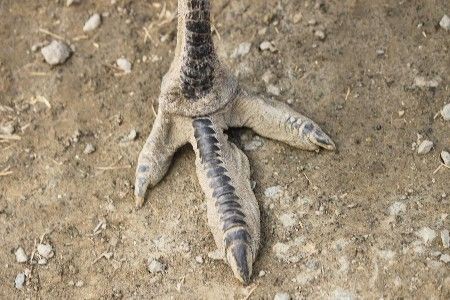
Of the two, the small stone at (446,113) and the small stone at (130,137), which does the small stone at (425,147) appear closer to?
the small stone at (446,113)

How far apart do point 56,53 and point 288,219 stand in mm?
1838

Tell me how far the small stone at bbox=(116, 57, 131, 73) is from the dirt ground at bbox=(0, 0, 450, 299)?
1.4 inches

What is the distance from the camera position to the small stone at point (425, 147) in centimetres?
414

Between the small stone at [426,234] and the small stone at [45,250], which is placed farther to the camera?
the small stone at [45,250]

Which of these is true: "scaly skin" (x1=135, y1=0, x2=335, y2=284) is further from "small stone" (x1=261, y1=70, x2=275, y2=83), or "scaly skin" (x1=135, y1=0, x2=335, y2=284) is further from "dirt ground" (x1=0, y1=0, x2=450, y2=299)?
"small stone" (x1=261, y1=70, x2=275, y2=83)

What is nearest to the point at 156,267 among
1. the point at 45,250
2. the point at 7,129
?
the point at 45,250

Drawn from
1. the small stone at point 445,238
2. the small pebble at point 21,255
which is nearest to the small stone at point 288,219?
the small stone at point 445,238

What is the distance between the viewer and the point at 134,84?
473 centimetres

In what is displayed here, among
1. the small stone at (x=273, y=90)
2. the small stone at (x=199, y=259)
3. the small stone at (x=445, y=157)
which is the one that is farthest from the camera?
the small stone at (x=273, y=90)

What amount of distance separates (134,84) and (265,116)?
896 mm

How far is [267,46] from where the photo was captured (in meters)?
4.69

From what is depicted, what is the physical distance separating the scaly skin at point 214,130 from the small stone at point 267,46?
0.46 m

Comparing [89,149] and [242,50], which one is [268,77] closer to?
[242,50]

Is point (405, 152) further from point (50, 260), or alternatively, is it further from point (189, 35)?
point (50, 260)
